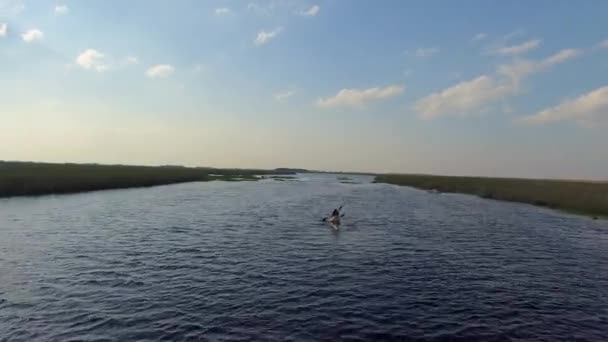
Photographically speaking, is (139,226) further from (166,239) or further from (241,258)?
(241,258)

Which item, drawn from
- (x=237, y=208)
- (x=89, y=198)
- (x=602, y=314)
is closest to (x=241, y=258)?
(x=602, y=314)

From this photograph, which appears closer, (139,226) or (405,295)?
(405,295)

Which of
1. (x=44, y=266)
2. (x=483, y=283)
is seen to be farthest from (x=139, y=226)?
(x=483, y=283)

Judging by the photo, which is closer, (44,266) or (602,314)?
(602,314)

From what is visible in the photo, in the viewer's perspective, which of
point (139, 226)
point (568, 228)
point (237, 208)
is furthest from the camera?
point (237, 208)

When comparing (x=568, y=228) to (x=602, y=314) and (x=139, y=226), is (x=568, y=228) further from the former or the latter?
(x=139, y=226)

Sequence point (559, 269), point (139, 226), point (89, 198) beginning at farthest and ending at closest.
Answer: point (89, 198), point (139, 226), point (559, 269)
